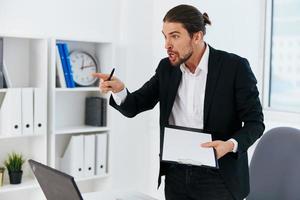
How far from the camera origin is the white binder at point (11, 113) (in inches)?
118

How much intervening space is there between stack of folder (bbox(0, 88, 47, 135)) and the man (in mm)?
1222

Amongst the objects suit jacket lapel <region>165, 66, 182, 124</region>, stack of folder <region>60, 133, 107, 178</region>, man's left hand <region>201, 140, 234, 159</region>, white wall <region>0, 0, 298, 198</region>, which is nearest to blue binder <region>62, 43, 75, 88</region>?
white wall <region>0, 0, 298, 198</region>

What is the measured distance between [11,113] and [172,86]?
1.42 meters

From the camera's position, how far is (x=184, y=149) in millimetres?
1786

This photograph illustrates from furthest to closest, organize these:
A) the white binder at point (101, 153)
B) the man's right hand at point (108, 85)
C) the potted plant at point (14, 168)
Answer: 1. the white binder at point (101, 153)
2. the potted plant at point (14, 168)
3. the man's right hand at point (108, 85)

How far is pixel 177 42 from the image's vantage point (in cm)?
192

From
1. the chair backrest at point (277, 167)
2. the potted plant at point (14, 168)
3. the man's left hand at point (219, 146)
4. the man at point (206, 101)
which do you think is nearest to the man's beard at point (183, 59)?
the man at point (206, 101)

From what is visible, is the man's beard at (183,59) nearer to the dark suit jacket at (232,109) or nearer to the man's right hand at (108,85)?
the dark suit jacket at (232,109)

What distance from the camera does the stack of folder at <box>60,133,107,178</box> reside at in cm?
338

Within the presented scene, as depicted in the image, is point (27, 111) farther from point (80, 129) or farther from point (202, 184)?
point (202, 184)

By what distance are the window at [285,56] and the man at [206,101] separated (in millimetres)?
1575

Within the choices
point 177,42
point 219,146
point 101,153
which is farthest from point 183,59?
point 101,153

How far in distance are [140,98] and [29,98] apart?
1.23 m

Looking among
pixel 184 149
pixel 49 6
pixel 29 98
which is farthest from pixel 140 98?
pixel 49 6
